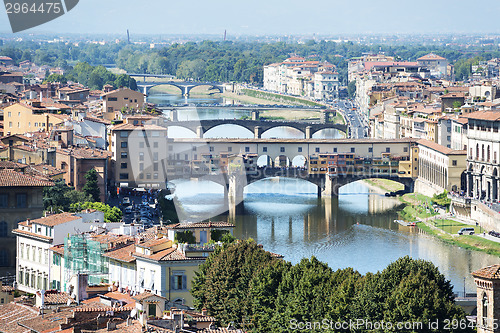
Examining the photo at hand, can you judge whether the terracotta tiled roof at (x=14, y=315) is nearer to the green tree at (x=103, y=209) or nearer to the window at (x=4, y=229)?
the window at (x=4, y=229)

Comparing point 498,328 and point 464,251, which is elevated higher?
point 498,328

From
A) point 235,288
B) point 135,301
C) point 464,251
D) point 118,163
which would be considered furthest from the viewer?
point 118,163

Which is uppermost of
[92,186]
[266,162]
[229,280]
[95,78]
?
[95,78]

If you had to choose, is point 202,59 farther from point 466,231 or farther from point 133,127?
point 466,231

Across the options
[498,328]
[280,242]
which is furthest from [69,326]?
[280,242]

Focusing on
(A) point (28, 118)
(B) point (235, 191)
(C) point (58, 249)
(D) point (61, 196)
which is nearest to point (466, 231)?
(D) point (61, 196)

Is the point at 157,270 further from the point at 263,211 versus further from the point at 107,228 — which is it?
the point at 263,211

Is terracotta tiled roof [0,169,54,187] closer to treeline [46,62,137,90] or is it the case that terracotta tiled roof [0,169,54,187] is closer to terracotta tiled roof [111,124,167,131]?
terracotta tiled roof [111,124,167,131]
